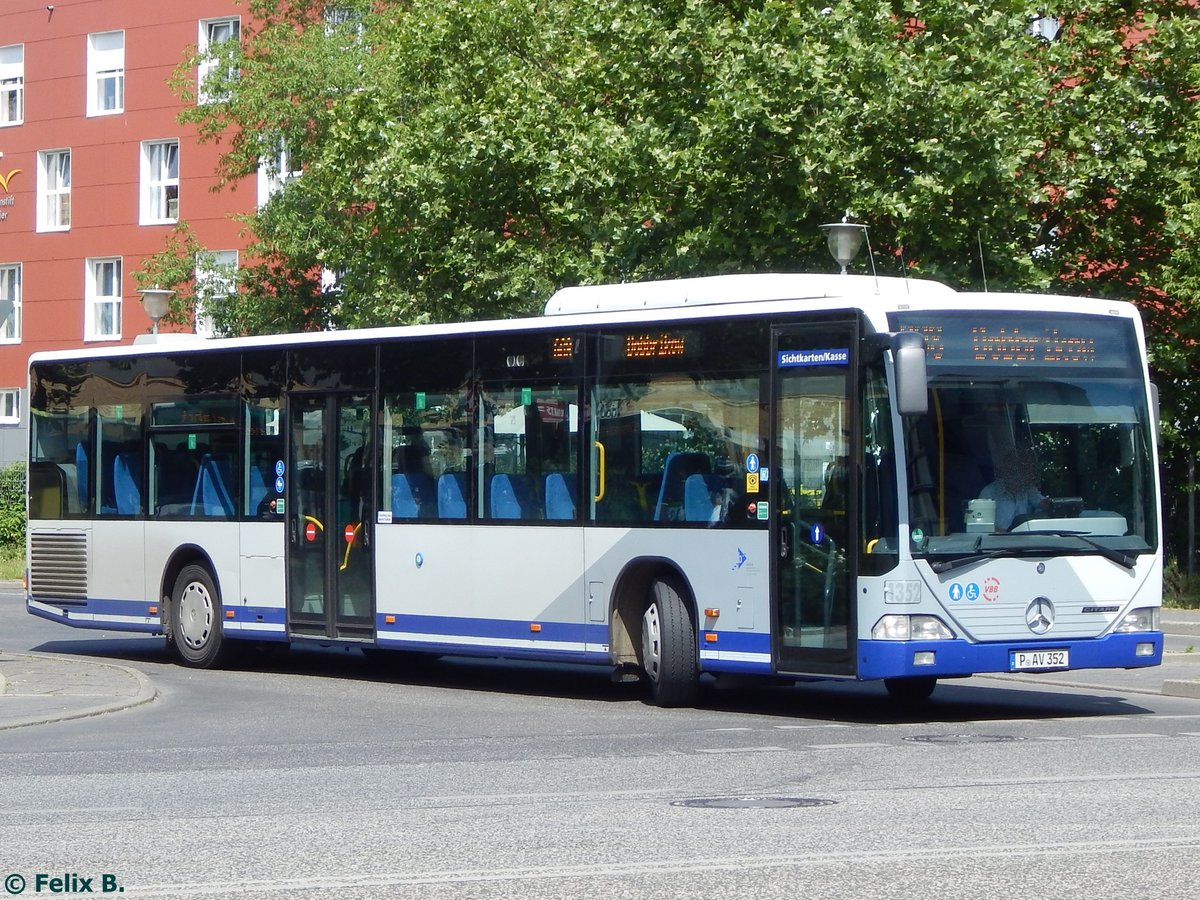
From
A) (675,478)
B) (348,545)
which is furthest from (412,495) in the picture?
(675,478)

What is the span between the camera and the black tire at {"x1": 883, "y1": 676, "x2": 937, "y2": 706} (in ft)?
53.4

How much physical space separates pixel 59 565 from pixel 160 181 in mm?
33015

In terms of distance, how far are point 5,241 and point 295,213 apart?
21.6m

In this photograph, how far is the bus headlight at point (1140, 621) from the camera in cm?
1508

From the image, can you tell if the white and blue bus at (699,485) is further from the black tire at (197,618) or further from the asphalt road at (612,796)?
the asphalt road at (612,796)

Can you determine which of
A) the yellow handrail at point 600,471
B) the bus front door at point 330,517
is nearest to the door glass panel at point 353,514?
the bus front door at point 330,517

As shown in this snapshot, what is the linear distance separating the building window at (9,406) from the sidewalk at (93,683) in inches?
1330

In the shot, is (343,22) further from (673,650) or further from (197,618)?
(673,650)

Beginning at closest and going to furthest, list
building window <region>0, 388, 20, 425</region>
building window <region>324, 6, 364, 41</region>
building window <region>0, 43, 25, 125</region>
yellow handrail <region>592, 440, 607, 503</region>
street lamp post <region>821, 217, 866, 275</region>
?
1. yellow handrail <region>592, 440, 607, 503</region>
2. street lamp post <region>821, 217, 866, 275</region>
3. building window <region>324, 6, 364, 41</region>
4. building window <region>0, 388, 20, 425</region>
5. building window <region>0, 43, 25, 125</region>

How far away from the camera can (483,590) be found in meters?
17.6

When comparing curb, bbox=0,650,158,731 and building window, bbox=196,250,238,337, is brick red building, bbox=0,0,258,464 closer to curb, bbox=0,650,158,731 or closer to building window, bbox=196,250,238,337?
building window, bbox=196,250,238,337

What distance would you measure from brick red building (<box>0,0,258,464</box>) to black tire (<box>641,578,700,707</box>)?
3712 cm

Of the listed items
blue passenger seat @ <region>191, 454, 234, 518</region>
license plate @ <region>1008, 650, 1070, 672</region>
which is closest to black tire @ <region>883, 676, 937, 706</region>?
license plate @ <region>1008, 650, 1070, 672</region>

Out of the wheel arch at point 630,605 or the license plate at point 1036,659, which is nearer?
the license plate at point 1036,659
